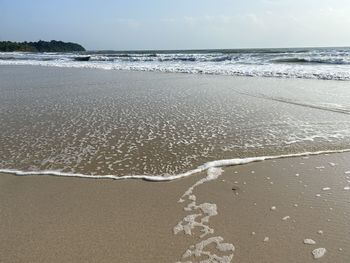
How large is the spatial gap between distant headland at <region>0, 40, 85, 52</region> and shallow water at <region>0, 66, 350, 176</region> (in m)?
80.0

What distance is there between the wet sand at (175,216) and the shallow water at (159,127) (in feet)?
2.01

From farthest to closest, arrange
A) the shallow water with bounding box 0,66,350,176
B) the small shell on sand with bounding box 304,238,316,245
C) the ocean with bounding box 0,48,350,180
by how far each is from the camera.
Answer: the shallow water with bounding box 0,66,350,176, the ocean with bounding box 0,48,350,180, the small shell on sand with bounding box 304,238,316,245

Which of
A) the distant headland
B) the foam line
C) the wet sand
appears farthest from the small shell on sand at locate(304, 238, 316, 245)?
the distant headland

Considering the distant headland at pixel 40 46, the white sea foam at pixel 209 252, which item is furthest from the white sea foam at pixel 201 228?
the distant headland at pixel 40 46

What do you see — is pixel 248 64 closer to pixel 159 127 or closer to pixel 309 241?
pixel 159 127

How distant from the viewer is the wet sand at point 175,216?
9.80ft

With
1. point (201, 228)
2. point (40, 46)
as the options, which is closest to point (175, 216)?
point (201, 228)

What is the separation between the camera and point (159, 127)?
6898 millimetres

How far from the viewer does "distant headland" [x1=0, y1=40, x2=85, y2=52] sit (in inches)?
3238

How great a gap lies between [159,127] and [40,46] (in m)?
102

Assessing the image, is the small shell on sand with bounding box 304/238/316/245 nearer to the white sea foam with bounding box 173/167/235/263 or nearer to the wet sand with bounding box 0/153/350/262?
the wet sand with bounding box 0/153/350/262

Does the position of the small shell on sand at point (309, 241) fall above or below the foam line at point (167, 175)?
below

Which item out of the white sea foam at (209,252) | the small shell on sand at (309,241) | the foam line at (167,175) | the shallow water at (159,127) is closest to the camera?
the white sea foam at (209,252)

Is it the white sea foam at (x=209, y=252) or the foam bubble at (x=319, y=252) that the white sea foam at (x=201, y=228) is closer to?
the white sea foam at (x=209, y=252)
